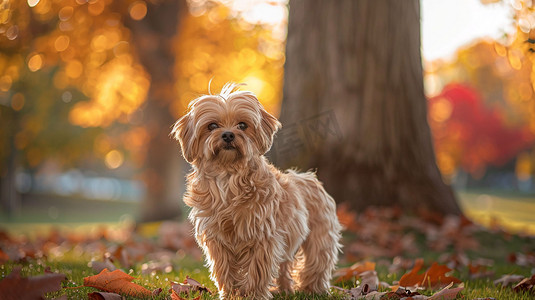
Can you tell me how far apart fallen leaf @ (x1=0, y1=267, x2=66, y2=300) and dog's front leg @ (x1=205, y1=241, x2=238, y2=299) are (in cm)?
125

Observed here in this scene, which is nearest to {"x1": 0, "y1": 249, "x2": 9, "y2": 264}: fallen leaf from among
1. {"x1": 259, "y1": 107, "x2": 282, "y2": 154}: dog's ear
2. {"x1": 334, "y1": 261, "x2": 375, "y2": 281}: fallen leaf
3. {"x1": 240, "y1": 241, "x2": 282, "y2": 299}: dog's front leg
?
{"x1": 240, "y1": 241, "x2": 282, "y2": 299}: dog's front leg

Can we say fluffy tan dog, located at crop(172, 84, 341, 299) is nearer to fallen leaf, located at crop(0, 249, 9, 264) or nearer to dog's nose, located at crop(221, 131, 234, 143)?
dog's nose, located at crop(221, 131, 234, 143)

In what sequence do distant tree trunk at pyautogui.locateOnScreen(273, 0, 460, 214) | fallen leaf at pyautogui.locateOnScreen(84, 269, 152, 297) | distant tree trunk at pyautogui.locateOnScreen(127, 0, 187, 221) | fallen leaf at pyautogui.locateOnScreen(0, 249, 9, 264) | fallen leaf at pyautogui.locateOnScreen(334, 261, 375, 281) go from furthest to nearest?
distant tree trunk at pyautogui.locateOnScreen(127, 0, 187, 221) → distant tree trunk at pyautogui.locateOnScreen(273, 0, 460, 214) → fallen leaf at pyautogui.locateOnScreen(0, 249, 9, 264) → fallen leaf at pyautogui.locateOnScreen(334, 261, 375, 281) → fallen leaf at pyautogui.locateOnScreen(84, 269, 152, 297)

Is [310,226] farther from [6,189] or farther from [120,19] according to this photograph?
[6,189]

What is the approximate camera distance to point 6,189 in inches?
1410

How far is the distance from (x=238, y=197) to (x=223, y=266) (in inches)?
22.7

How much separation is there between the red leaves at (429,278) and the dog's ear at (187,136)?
2.13m

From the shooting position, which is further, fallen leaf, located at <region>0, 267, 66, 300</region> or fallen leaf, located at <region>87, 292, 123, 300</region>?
fallen leaf, located at <region>87, 292, 123, 300</region>

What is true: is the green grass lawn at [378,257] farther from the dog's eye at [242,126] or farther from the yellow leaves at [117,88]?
the yellow leaves at [117,88]

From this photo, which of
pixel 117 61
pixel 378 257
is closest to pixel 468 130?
pixel 117 61

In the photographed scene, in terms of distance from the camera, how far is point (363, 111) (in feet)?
27.4

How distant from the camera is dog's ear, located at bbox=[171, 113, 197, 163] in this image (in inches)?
161

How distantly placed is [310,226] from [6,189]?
36.3 metres

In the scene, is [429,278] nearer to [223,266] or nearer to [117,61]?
[223,266]
